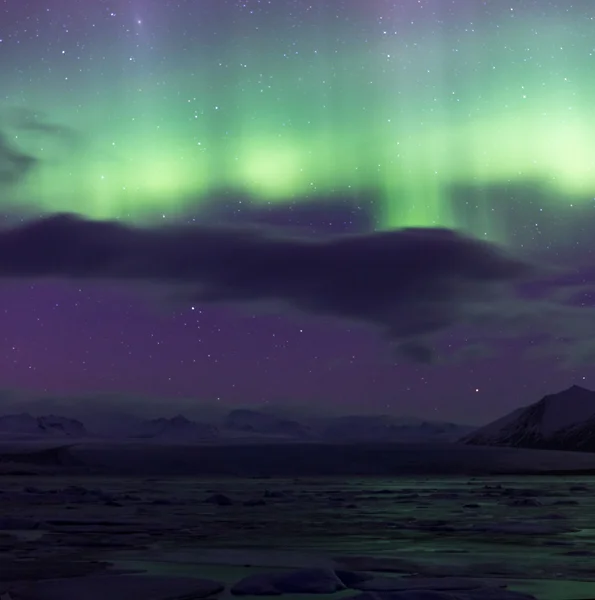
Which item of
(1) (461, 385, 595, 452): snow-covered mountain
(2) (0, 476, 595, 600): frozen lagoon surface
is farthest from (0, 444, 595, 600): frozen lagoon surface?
(1) (461, 385, 595, 452): snow-covered mountain

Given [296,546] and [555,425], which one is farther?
[555,425]

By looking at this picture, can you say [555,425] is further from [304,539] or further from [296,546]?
[296,546]

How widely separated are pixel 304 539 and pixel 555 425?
170m

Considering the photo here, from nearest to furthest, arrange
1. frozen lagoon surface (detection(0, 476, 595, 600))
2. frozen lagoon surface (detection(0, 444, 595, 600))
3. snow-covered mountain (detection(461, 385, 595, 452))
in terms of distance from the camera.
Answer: frozen lagoon surface (detection(0, 444, 595, 600))
frozen lagoon surface (detection(0, 476, 595, 600))
snow-covered mountain (detection(461, 385, 595, 452))

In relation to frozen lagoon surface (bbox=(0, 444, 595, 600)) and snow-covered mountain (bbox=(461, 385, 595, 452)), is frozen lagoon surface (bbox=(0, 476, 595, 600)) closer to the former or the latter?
frozen lagoon surface (bbox=(0, 444, 595, 600))

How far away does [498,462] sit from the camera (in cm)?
9150

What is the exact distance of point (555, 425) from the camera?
182125 mm

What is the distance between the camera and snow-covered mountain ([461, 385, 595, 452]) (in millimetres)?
169625

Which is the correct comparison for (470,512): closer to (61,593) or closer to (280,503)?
(280,503)

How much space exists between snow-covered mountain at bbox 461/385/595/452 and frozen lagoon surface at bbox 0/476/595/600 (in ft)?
453

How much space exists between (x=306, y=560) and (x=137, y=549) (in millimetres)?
3219

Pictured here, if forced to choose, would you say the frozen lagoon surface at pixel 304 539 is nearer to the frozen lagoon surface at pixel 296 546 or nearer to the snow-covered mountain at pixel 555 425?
the frozen lagoon surface at pixel 296 546

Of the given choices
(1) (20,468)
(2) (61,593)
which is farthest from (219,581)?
(1) (20,468)

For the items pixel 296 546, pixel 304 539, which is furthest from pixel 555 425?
pixel 296 546
